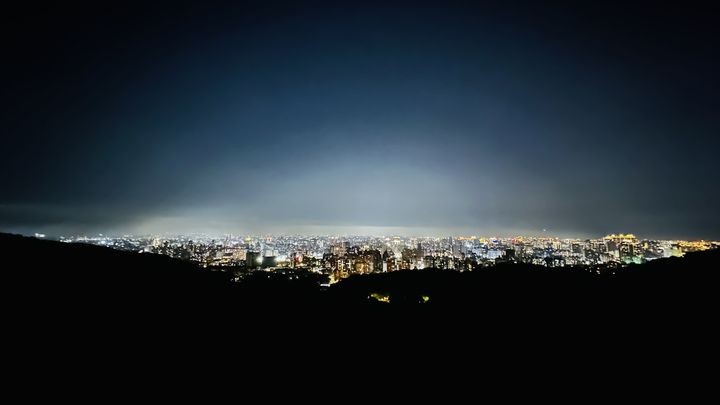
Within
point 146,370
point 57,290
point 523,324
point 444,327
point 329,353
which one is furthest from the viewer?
point 444,327

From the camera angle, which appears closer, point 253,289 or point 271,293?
point 253,289

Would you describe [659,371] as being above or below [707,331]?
below

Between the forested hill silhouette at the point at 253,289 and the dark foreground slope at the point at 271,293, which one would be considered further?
the forested hill silhouette at the point at 253,289

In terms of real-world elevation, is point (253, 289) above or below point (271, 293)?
above

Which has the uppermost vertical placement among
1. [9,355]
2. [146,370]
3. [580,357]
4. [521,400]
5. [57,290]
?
[57,290]

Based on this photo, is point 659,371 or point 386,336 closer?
point 659,371

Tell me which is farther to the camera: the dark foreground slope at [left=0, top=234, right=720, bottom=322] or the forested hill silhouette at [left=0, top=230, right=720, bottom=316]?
the forested hill silhouette at [left=0, top=230, right=720, bottom=316]

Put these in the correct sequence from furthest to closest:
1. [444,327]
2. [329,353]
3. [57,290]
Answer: [444,327], [329,353], [57,290]

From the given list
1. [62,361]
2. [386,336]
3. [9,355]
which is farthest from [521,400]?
[9,355]

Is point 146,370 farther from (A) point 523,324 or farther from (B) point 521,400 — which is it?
(A) point 523,324

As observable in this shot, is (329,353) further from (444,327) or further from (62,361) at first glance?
(62,361)
